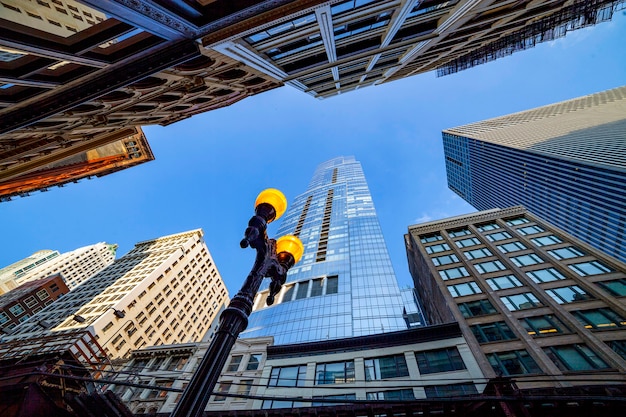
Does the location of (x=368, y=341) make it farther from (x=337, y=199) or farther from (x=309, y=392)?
(x=337, y=199)

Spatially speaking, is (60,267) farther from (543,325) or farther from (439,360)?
(543,325)

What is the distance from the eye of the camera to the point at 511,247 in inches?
1300

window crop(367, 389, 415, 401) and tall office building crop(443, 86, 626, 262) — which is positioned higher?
window crop(367, 389, 415, 401)

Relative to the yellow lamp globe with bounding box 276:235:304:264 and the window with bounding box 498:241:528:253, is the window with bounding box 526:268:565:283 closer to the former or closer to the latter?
the window with bounding box 498:241:528:253

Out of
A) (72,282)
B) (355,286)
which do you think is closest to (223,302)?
(355,286)

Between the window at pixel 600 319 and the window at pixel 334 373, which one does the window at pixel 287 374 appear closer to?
the window at pixel 334 373

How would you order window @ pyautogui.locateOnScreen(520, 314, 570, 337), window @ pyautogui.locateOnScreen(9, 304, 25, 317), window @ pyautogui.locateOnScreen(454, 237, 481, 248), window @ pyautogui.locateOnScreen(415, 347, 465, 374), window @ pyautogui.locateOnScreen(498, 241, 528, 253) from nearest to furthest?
window @ pyautogui.locateOnScreen(415, 347, 465, 374) < window @ pyautogui.locateOnScreen(520, 314, 570, 337) < window @ pyautogui.locateOnScreen(498, 241, 528, 253) < window @ pyautogui.locateOnScreen(454, 237, 481, 248) < window @ pyautogui.locateOnScreen(9, 304, 25, 317)

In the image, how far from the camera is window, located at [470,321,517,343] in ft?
75.5

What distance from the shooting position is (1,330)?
49750 mm

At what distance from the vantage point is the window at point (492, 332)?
2302 centimetres

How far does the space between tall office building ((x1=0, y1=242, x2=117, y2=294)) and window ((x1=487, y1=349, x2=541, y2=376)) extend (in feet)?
406

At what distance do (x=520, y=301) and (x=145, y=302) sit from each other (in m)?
60.1

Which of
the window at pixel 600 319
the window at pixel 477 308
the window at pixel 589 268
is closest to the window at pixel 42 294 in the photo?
the window at pixel 477 308

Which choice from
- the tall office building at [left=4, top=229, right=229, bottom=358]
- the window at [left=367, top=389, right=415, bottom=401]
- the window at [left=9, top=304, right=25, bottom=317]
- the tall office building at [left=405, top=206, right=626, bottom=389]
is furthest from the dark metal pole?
the window at [left=9, top=304, right=25, bottom=317]
